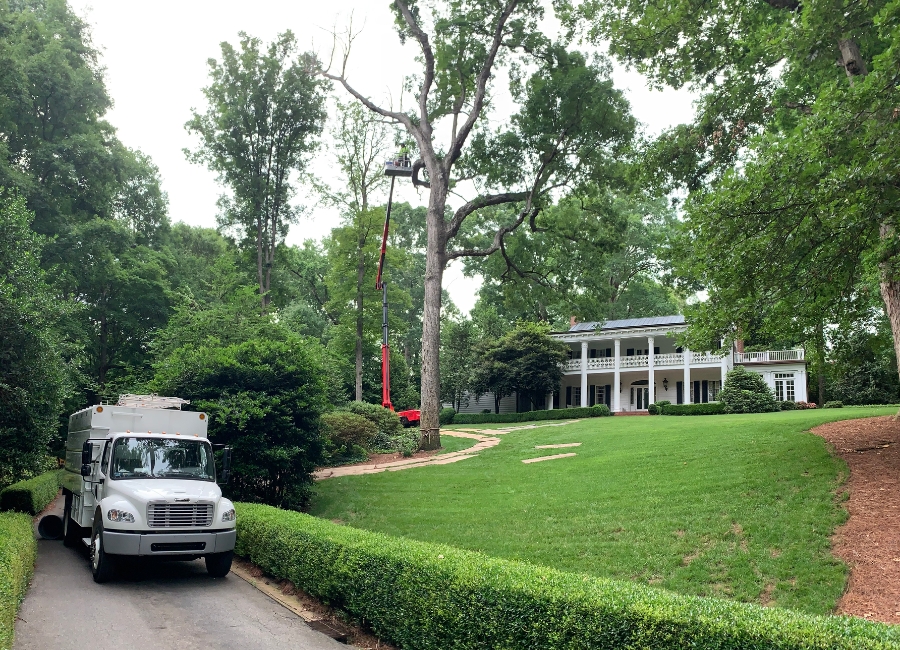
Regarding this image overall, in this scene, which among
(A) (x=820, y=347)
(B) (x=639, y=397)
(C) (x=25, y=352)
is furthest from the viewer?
(B) (x=639, y=397)

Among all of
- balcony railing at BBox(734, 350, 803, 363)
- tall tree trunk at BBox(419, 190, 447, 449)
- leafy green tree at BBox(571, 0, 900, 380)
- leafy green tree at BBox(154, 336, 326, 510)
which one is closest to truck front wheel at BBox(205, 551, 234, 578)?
leafy green tree at BBox(154, 336, 326, 510)

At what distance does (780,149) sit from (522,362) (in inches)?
1243

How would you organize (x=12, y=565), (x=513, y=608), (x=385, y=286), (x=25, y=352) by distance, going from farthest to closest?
(x=385, y=286) → (x=25, y=352) → (x=12, y=565) → (x=513, y=608)

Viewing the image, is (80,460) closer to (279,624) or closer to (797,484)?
(279,624)

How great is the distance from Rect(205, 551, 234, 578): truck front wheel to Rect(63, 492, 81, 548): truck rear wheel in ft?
10.7

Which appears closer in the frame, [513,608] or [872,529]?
[513,608]

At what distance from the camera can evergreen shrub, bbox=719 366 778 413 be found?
3031cm

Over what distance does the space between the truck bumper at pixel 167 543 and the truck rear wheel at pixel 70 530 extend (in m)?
3.14

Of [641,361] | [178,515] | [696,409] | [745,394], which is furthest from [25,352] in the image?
[641,361]

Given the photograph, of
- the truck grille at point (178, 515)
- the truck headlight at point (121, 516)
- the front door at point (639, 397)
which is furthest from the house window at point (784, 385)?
the truck headlight at point (121, 516)

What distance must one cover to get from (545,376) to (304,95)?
73.8ft

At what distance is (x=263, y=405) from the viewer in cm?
1443

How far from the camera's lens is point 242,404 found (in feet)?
45.6

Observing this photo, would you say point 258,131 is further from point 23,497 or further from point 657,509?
point 657,509
